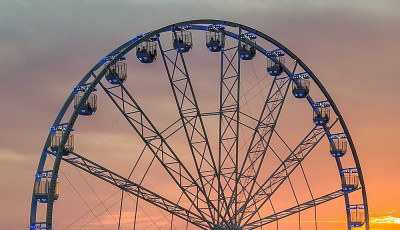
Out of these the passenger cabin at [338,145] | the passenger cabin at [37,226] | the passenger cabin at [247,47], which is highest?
the passenger cabin at [247,47]

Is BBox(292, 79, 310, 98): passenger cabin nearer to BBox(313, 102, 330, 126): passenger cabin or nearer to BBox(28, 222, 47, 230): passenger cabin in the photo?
BBox(313, 102, 330, 126): passenger cabin

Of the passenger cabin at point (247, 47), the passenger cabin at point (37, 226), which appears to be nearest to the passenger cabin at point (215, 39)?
Result: the passenger cabin at point (247, 47)

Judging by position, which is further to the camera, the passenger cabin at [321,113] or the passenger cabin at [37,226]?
the passenger cabin at [321,113]

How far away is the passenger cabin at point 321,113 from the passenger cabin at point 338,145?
161 cm

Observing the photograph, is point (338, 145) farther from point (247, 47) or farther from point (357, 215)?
point (247, 47)

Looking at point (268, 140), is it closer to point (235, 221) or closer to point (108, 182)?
point (235, 221)

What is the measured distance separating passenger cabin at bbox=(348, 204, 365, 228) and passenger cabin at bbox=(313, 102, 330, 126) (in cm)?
828

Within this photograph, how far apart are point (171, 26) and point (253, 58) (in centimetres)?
895

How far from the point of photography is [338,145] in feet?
309

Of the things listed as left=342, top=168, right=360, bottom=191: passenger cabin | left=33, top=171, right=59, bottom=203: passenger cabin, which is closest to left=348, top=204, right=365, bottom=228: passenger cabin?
left=342, top=168, right=360, bottom=191: passenger cabin

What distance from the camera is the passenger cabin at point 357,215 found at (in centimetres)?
9650

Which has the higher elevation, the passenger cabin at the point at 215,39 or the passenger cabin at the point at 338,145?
the passenger cabin at the point at 215,39

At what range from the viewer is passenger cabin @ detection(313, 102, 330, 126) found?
92.8 metres

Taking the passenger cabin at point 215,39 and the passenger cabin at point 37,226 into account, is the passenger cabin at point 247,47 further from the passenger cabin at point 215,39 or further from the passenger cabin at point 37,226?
the passenger cabin at point 37,226
